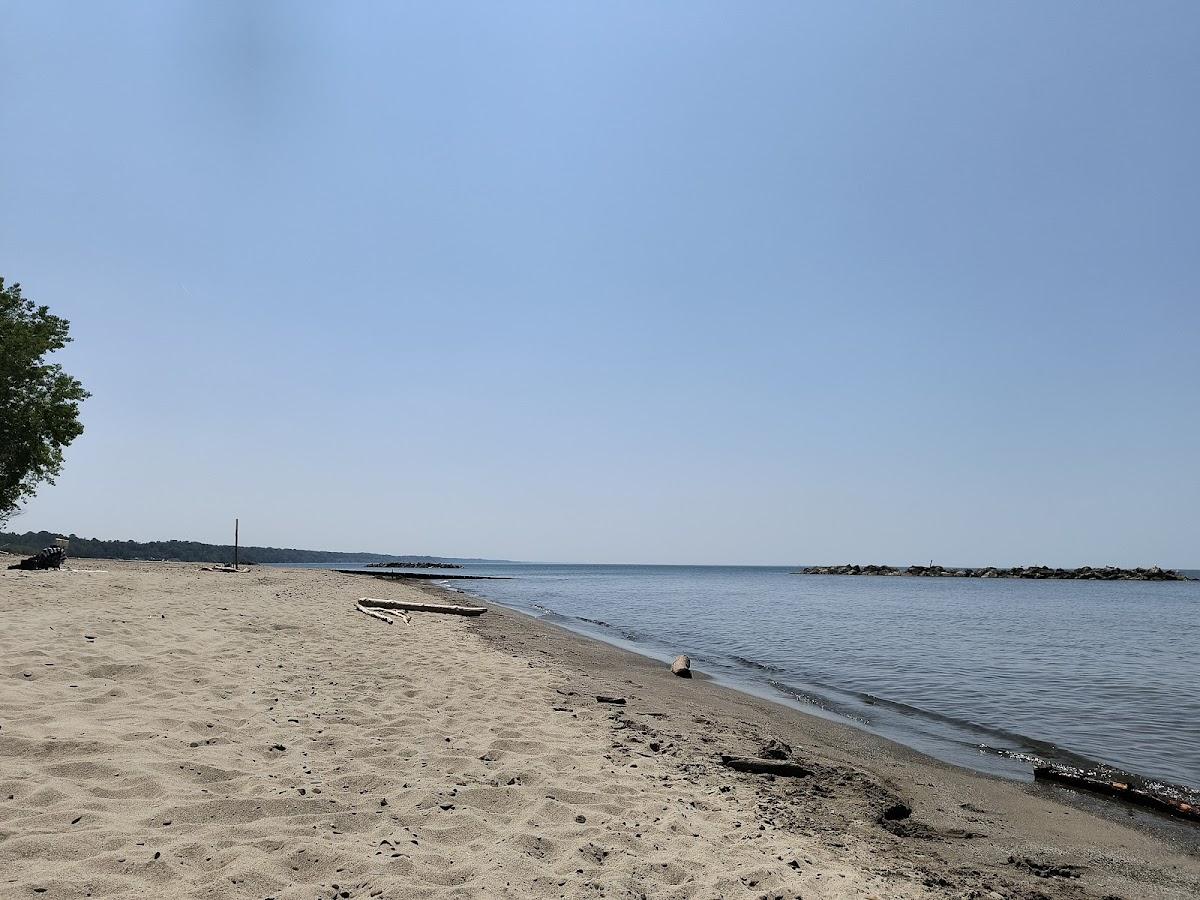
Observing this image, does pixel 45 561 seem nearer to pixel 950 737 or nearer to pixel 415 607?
pixel 415 607

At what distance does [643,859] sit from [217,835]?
2783mm

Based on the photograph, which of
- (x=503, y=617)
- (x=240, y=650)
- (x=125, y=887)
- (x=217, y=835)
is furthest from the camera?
(x=503, y=617)

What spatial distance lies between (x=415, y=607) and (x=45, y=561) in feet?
47.8

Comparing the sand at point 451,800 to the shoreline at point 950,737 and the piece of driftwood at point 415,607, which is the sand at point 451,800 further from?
the piece of driftwood at point 415,607

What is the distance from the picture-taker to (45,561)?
23.6m

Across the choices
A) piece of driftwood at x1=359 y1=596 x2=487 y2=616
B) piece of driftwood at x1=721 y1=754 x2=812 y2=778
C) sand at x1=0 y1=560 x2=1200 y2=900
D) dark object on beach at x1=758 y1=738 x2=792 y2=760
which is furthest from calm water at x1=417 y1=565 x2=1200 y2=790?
piece of driftwood at x1=359 y1=596 x2=487 y2=616

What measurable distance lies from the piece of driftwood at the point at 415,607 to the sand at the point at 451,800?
33.3 ft

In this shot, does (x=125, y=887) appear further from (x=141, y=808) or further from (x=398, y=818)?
(x=398, y=818)

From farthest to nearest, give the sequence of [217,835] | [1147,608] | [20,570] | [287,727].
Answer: [1147,608], [20,570], [287,727], [217,835]

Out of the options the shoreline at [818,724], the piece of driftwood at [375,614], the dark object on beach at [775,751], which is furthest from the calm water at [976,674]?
the piece of driftwood at [375,614]

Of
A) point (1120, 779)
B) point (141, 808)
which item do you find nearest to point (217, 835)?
point (141, 808)

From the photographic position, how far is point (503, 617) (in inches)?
927

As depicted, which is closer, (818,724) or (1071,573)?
(818,724)

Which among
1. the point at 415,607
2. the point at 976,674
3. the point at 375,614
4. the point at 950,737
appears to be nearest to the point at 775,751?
the point at 950,737
